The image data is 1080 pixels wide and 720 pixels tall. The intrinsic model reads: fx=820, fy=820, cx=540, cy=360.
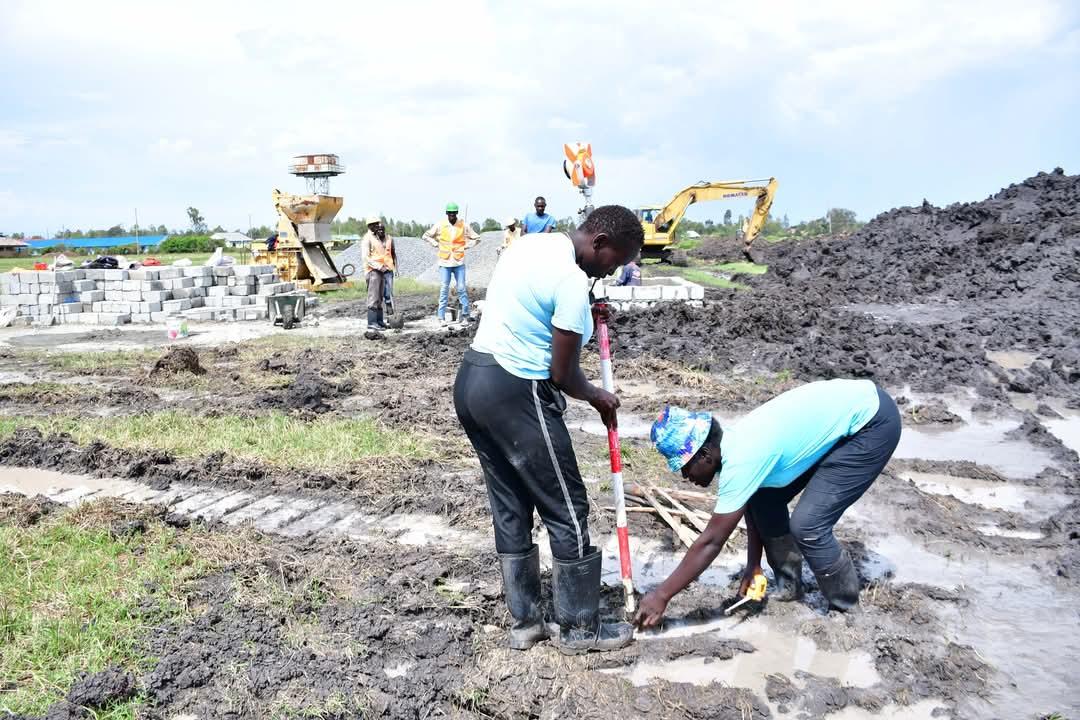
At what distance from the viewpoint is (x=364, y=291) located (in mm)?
19719

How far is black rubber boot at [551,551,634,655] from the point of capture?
11.0ft

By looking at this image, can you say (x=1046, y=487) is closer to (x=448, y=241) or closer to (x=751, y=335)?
(x=751, y=335)

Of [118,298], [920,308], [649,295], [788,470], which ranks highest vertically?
[649,295]

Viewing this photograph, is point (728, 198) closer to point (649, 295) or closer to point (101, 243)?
point (649, 295)

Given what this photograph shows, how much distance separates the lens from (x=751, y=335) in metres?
10.8

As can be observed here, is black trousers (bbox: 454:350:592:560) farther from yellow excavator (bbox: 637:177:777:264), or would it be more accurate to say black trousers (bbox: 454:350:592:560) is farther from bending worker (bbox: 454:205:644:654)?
yellow excavator (bbox: 637:177:777:264)

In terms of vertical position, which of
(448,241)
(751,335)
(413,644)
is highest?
(448,241)

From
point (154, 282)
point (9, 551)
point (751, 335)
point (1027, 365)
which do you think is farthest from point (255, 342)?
point (1027, 365)

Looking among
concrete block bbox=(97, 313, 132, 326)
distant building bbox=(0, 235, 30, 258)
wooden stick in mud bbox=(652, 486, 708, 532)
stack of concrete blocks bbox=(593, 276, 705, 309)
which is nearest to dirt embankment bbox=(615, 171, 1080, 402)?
stack of concrete blocks bbox=(593, 276, 705, 309)

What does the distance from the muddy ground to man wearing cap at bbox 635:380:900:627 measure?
25 cm

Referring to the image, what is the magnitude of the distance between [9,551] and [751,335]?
8643 millimetres

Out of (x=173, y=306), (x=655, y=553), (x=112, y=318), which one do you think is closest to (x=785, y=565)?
(x=655, y=553)

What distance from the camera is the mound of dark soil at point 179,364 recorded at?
9387mm

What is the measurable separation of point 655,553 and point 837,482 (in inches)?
48.9
